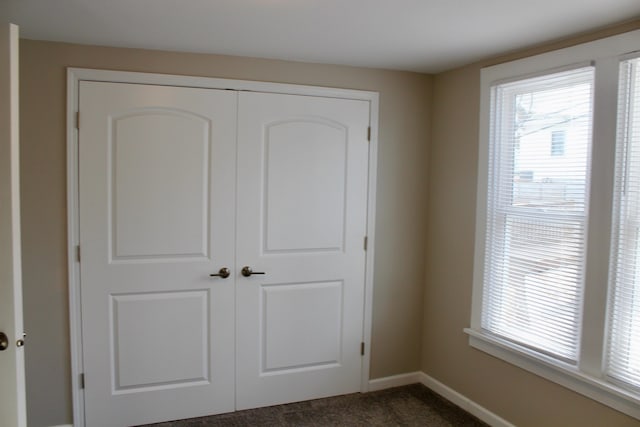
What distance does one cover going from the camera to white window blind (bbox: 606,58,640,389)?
2.12 meters

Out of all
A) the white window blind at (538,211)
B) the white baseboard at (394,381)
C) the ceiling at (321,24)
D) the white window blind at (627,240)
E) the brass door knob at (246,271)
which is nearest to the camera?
the ceiling at (321,24)

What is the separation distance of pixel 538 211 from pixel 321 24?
5.07 feet

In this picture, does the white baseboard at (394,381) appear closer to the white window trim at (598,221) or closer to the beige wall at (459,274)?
the beige wall at (459,274)

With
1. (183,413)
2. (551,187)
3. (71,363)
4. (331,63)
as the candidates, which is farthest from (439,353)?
(71,363)

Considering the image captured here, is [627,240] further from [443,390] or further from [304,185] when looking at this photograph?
[304,185]

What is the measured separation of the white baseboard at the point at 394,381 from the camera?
11.1 ft

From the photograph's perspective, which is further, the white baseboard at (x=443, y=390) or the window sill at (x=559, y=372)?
the white baseboard at (x=443, y=390)

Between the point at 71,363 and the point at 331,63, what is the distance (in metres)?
2.44

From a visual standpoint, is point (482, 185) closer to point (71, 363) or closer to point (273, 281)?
point (273, 281)

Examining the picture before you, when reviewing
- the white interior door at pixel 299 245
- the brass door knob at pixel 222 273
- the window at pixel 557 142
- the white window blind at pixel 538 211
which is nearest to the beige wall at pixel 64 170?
the white interior door at pixel 299 245

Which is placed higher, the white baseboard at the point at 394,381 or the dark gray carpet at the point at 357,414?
the white baseboard at the point at 394,381

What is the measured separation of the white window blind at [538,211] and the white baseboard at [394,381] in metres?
0.85

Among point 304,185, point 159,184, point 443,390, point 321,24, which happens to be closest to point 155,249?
point 159,184

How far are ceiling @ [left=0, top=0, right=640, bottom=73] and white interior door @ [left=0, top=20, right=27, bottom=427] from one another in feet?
1.49
